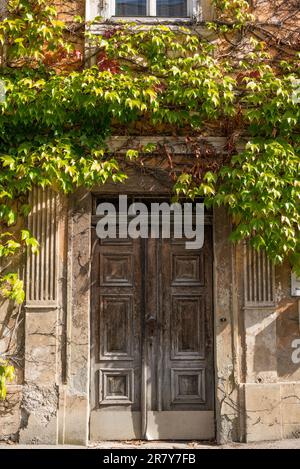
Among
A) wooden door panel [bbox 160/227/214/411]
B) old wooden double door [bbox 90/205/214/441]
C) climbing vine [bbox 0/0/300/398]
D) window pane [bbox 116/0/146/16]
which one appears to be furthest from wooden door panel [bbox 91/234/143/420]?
window pane [bbox 116/0/146/16]

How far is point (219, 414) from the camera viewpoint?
638 cm

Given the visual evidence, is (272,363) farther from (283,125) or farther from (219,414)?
(283,125)

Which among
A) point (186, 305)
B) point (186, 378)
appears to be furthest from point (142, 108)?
point (186, 378)

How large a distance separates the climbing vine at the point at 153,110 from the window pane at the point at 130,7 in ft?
1.29

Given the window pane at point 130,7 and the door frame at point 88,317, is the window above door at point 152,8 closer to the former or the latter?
the window pane at point 130,7

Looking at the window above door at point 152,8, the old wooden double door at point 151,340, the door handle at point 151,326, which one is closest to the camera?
the old wooden double door at point 151,340

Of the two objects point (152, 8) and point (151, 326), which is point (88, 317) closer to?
point (151, 326)

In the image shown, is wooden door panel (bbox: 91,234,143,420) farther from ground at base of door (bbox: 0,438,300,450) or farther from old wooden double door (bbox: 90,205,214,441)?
ground at base of door (bbox: 0,438,300,450)

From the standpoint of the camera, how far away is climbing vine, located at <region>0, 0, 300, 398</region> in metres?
6.26

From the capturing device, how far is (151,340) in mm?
6609

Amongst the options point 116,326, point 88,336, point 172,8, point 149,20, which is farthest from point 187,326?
point 172,8

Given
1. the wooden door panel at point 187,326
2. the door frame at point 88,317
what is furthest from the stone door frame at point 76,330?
the wooden door panel at point 187,326

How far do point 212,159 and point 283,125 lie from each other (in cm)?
82

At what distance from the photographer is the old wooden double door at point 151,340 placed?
6496 mm
